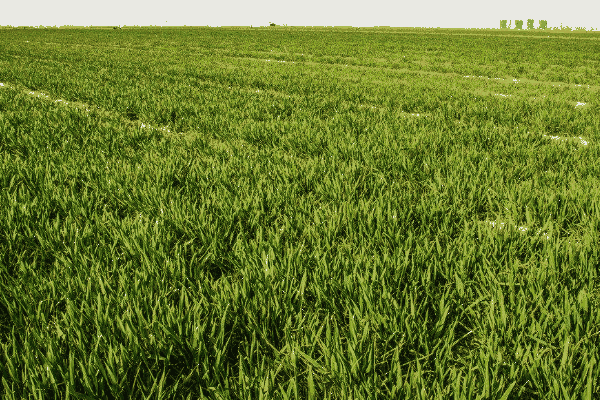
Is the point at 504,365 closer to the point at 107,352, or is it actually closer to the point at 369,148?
the point at 107,352

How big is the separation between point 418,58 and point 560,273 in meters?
17.7

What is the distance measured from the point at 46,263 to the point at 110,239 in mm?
311

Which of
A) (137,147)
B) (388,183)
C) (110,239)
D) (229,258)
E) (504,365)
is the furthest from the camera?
(137,147)

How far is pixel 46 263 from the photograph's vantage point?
1931 millimetres

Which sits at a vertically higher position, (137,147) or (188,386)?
(137,147)

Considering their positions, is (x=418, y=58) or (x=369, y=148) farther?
(x=418, y=58)

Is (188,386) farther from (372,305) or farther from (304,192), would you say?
(304,192)

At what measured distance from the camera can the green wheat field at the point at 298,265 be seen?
1200 mm

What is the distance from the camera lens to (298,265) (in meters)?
1.79

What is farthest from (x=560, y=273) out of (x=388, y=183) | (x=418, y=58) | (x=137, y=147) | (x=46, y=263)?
(x=418, y=58)

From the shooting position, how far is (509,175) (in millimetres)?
3143

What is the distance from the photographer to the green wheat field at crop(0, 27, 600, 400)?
1.20 metres

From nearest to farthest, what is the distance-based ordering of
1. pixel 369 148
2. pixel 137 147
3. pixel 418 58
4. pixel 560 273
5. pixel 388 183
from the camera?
pixel 560 273
pixel 388 183
pixel 369 148
pixel 137 147
pixel 418 58

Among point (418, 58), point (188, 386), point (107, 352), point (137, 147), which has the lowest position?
point (188, 386)
